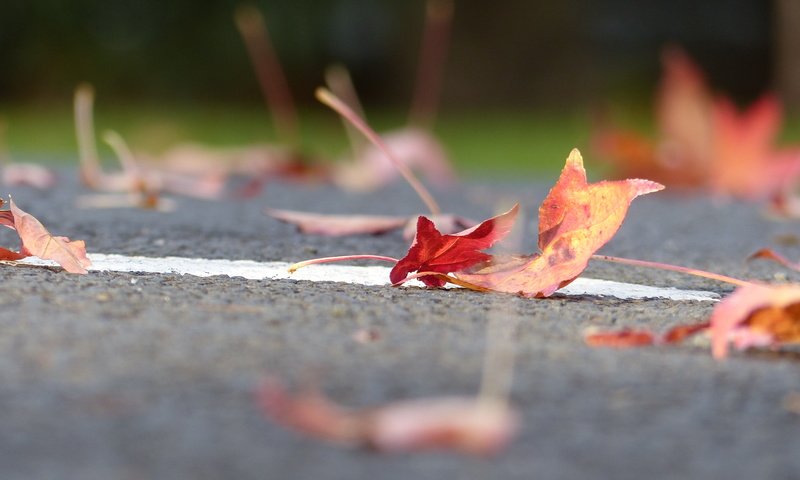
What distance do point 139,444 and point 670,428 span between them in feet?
0.94

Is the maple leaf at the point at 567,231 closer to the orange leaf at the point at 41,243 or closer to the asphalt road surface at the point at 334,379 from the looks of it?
the asphalt road surface at the point at 334,379

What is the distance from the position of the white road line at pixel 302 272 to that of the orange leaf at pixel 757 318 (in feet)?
0.96

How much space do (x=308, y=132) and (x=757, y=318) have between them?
248 inches

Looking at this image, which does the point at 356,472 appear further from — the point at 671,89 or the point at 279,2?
the point at 279,2

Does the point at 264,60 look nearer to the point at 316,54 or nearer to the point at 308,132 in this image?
the point at 316,54

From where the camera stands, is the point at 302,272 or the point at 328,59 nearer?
the point at 302,272

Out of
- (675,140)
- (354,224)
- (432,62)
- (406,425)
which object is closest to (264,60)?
(432,62)

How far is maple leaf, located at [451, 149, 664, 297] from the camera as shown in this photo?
1121 mm

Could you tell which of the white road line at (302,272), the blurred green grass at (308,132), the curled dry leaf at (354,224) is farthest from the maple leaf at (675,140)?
the white road line at (302,272)

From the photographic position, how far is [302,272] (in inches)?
51.3

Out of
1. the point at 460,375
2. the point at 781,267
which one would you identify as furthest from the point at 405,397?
the point at 781,267

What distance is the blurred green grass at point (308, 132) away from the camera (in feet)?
15.0

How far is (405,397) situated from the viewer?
2.48ft

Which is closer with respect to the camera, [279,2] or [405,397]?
[405,397]
